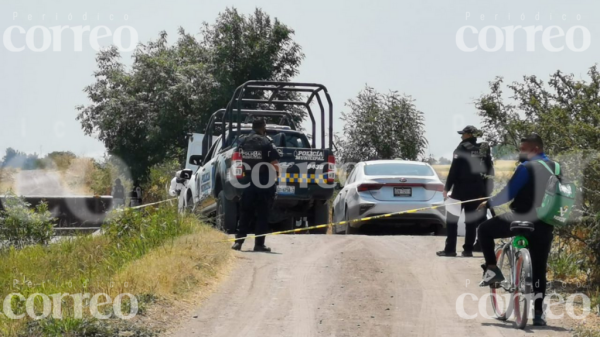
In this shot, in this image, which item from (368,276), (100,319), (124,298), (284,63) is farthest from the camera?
(284,63)

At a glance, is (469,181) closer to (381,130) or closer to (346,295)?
(346,295)

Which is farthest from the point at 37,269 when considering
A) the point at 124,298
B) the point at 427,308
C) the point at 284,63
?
the point at 284,63

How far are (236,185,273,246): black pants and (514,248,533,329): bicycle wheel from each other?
5198 mm

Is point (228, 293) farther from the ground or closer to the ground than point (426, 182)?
closer to the ground

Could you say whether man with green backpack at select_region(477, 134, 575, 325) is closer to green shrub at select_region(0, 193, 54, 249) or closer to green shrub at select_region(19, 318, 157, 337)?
green shrub at select_region(19, 318, 157, 337)

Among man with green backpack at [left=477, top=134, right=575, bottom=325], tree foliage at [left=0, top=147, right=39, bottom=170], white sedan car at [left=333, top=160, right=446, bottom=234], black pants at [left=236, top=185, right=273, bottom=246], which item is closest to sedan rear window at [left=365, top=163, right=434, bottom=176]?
white sedan car at [left=333, top=160, right=446, bottom=234]

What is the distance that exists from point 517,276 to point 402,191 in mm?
8239

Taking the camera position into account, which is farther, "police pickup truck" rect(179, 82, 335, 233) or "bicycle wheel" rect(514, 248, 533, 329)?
"police pickup truck" rect(179, 82, 335, 233)

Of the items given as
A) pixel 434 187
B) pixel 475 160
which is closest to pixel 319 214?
pixel 434 187

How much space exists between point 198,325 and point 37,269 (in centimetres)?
941

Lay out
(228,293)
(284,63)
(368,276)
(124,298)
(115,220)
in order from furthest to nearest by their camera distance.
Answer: (284,63) → (115,220) → (368,276) → (228,293) → (124,298)

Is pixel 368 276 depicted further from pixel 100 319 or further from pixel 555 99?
pixel 100 319

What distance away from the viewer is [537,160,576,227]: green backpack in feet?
32.0

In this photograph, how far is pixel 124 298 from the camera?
10344 mm
